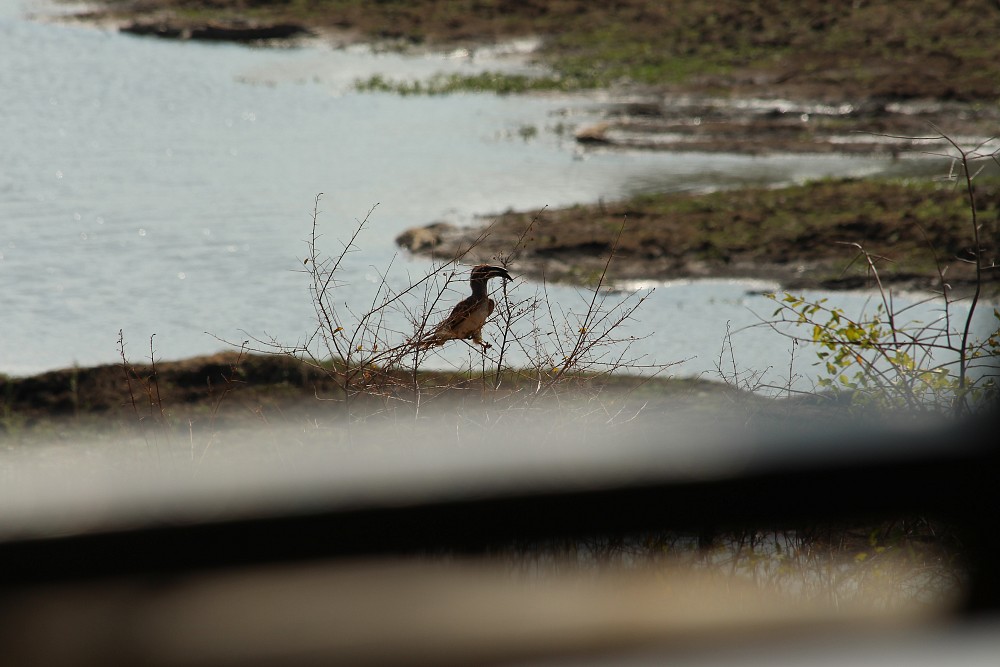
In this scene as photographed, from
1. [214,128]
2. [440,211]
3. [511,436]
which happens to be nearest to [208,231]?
[440,211]

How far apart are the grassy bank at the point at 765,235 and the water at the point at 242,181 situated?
61cm

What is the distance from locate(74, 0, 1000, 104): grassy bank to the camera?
20.2 metres

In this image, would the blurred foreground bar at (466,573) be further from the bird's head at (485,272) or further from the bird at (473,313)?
the bird at (473,313)

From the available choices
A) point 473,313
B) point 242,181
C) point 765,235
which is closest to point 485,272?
point 473,313

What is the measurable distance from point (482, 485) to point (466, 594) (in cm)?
11

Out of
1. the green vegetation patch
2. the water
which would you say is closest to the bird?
the water

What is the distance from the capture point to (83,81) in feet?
67.9

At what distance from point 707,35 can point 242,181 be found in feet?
40.4

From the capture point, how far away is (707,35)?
77.3 ft

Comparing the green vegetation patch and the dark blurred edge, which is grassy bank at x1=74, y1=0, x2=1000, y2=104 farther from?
the dark blurred edge

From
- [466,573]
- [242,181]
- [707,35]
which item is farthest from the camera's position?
[707,35]

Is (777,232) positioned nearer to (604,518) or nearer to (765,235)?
(765,235)

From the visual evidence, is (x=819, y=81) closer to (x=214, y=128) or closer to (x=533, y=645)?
(x=214, y=128)

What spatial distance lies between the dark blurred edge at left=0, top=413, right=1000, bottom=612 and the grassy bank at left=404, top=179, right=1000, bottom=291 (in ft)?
30.2
